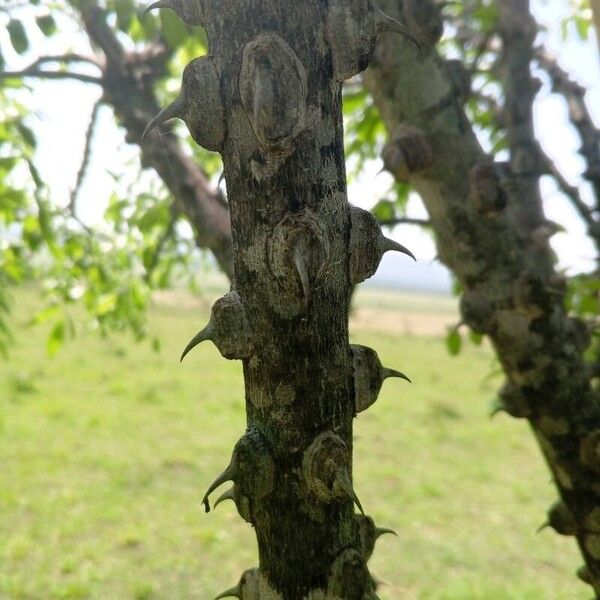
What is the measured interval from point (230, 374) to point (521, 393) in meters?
16.4

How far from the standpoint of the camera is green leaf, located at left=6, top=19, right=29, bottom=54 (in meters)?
2.38

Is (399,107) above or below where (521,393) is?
above

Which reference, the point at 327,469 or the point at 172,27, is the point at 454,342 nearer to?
the point at 172,27

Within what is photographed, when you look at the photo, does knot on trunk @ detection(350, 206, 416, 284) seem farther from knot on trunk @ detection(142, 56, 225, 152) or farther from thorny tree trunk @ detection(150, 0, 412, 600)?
knot on trunk @ detection(142, 56, 225, 152)

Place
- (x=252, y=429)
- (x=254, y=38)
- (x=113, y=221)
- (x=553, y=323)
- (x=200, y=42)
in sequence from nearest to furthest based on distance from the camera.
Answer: (x=254, y=38)
(x=252, y=429)
(x=553, y=323)
(x=200, y=42)
(x=113, y=221)

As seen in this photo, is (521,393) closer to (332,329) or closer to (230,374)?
(332,329)

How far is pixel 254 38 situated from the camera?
960mm

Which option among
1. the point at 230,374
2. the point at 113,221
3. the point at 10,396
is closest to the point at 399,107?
the point at 113,221

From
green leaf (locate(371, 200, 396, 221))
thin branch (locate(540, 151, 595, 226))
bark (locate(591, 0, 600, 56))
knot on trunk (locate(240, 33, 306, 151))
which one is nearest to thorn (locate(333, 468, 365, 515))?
knot on trunk (locate(240, 33, 306, 151))

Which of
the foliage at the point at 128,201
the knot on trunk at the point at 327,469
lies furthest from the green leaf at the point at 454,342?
the knot on trunk at the point at 327,469

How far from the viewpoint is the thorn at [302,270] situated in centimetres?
92

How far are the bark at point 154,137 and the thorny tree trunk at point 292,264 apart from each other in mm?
1333

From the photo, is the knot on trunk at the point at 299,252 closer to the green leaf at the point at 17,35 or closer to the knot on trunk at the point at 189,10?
the knot on trunk at the point at 189,10

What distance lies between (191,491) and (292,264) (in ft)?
29.3
